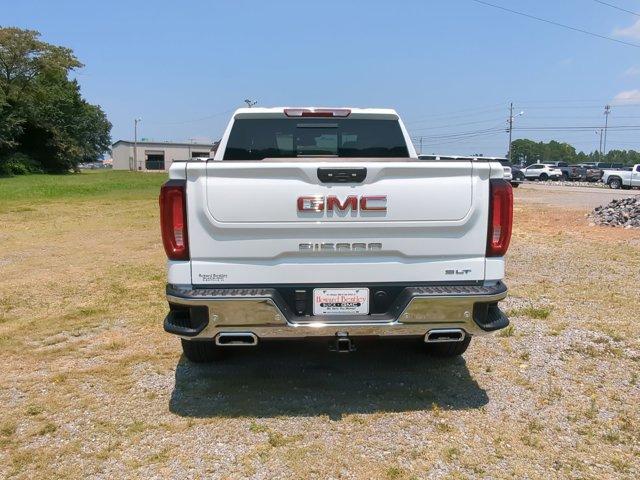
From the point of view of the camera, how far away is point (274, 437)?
11.4 ft

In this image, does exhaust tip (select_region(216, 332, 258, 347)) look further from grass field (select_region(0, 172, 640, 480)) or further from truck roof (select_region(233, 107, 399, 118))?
truck roof (select_region(233, 107, 399, 118))

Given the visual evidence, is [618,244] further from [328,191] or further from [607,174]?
[607,174]

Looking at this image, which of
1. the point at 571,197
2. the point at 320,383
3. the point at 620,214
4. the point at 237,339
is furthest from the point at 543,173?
the point at 237,339

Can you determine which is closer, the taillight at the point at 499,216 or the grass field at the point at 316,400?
the grass field at the point at 316,400

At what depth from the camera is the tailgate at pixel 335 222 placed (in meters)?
3.39

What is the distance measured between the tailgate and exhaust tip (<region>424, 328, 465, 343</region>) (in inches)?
13.1

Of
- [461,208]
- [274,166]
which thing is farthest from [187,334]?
[461,208]

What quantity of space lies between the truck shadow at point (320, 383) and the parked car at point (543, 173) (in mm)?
48627

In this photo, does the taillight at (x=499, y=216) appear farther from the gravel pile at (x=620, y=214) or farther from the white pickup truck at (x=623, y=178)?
the white pickup truck at (x=623, y=178)

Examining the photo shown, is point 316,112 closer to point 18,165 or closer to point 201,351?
point 201,351

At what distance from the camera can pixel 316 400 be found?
13.1ft

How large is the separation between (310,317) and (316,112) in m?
2.29

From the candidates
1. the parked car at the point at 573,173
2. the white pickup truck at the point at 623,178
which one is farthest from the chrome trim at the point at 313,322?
the parked car at the point at 573,173

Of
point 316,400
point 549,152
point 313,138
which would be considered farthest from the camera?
point 549,152
